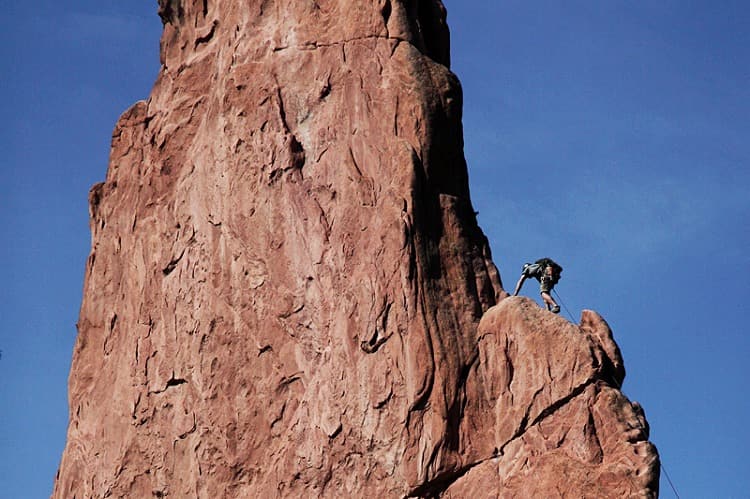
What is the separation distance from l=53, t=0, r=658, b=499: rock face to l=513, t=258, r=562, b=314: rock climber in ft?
5.31

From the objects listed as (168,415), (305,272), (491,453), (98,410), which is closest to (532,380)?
(491,453)

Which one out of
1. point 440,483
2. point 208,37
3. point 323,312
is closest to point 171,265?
point 323,312

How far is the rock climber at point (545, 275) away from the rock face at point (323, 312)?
5.31 ft

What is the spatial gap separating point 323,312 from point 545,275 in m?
5.62

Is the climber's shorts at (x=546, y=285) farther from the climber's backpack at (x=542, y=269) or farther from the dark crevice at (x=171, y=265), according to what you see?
the dark crevice at (x=171, y=265)

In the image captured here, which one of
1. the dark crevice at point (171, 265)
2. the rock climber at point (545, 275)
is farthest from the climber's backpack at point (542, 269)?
the dark crevice at point (171, 265)

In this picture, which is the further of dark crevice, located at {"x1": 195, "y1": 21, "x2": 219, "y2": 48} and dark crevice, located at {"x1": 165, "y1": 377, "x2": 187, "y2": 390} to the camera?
dark crevice, located at {"x1": 195, "y1": 21, "x2": 219, "y2": 48}

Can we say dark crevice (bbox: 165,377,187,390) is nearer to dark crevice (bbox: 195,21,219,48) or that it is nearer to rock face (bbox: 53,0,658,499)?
rock face (bbox: 53,0,658,499)

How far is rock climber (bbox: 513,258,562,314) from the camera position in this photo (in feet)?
142

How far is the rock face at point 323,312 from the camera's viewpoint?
3969 centimetres

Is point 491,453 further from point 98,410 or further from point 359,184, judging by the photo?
point 98,410

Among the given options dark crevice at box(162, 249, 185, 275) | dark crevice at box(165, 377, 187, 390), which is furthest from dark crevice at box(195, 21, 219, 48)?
dark crevice at box(165, 377, 187, 390)

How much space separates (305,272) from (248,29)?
23.7 feet

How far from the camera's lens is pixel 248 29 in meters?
45.7
